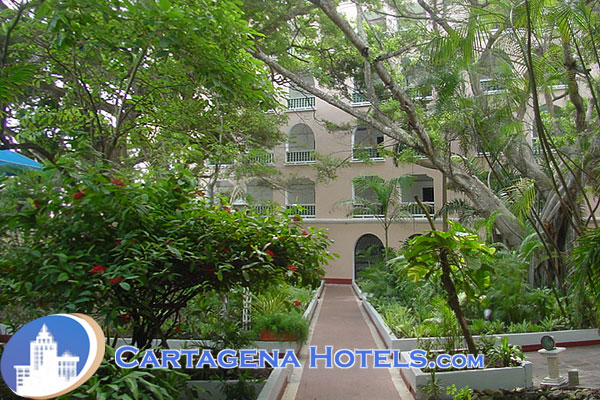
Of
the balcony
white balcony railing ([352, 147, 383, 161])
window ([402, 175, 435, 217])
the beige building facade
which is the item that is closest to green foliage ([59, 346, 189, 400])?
white balcony railing ([352, 147, 383, 161])

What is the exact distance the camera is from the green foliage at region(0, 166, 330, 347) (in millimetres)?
2924

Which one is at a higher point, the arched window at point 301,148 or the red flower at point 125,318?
the arched window at point 301,148

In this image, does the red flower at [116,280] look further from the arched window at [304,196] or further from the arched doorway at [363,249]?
the arched window at [304,196]

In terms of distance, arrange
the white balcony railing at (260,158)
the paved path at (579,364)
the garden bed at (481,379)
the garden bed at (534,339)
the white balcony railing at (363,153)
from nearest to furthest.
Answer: the garden bed at (481,379), the paved path at (579,364), the garden bed at (534,339), the white balcony railing at (260,158), the white balcony railing at (363,153)

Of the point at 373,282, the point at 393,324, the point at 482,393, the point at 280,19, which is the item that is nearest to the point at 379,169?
the point at 373,282

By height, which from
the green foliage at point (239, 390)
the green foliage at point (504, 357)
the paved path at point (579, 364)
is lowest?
the paved path at point (579, 364)

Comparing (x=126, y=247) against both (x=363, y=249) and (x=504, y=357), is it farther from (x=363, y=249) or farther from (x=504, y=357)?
(x=363, y=249)

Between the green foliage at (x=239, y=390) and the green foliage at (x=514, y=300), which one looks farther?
the green foliage at (x=514, y=300)

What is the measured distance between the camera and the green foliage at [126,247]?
2.92 m

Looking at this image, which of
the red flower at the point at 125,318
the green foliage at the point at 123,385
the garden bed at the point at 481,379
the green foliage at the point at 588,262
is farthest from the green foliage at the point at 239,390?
the green foliage at the point at 588,262

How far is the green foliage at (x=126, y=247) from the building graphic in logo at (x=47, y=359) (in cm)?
20

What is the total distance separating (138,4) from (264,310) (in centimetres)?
559

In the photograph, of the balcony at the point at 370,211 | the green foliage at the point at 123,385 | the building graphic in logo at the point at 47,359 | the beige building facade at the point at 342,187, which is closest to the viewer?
the building graphic in logo at the point at 47,359

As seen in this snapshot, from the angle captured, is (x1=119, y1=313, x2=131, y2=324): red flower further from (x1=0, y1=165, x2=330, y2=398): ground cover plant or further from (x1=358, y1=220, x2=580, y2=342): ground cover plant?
(x1=358, y1=220, x2=580, y2=342): ground cover plant
